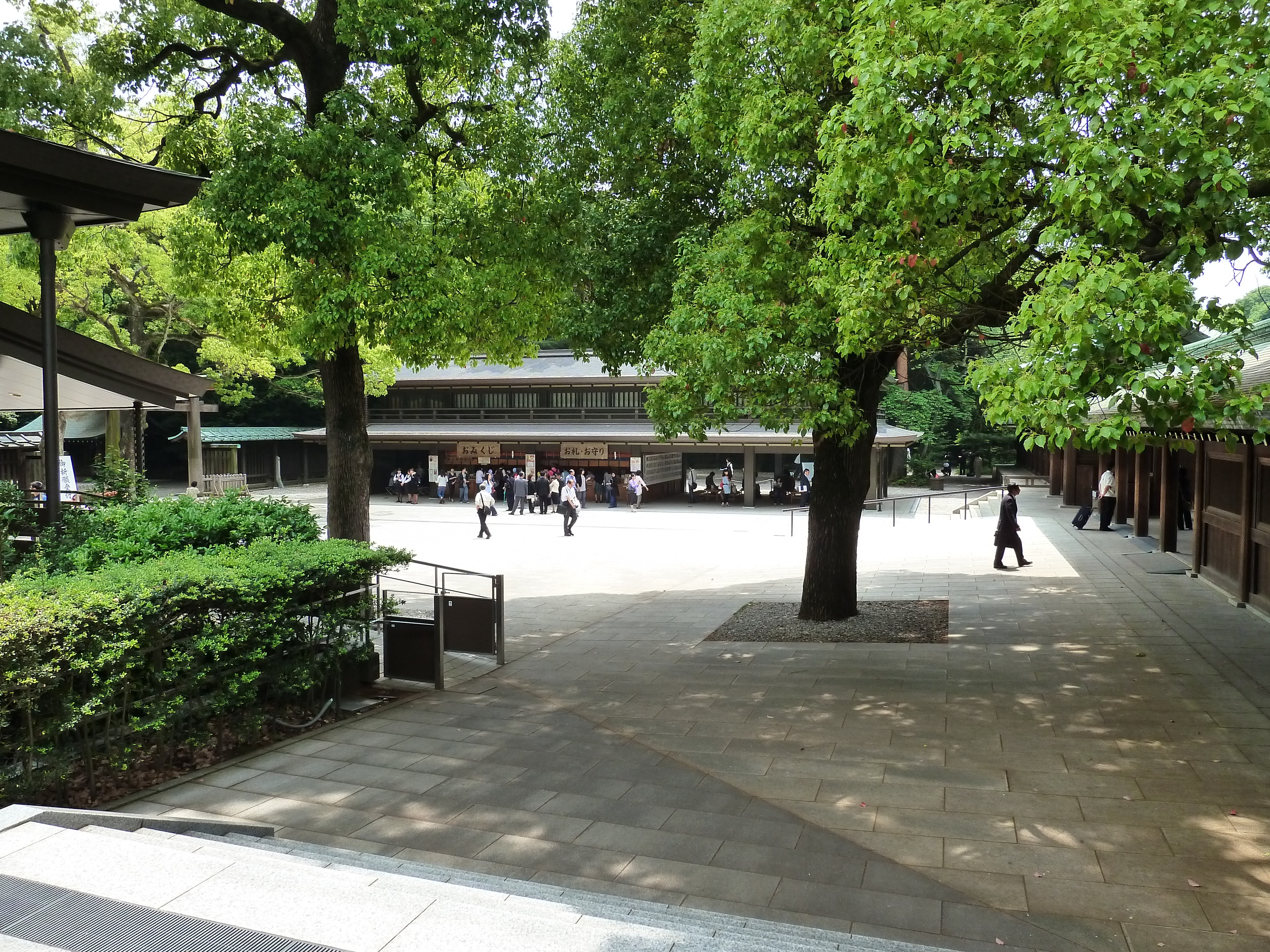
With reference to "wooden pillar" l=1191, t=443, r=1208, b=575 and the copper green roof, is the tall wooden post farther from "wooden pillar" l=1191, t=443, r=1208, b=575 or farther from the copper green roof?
the copper green roof

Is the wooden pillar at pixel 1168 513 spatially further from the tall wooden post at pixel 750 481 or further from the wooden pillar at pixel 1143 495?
the tall wooden post at pixel 750 481

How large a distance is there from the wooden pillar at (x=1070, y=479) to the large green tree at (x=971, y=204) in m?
19.4

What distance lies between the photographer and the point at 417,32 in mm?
10352

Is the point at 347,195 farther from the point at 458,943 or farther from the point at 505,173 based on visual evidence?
the point at 458,943

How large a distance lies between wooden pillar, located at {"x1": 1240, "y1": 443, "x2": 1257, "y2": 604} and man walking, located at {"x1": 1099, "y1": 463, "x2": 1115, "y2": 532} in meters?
9.63

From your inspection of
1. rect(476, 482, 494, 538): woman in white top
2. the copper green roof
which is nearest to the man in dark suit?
rect(476, 482, 494, 538): woman in white top

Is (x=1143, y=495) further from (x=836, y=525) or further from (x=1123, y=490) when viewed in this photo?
(x=836, y=525)

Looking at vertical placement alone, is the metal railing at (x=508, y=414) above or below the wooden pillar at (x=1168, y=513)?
above

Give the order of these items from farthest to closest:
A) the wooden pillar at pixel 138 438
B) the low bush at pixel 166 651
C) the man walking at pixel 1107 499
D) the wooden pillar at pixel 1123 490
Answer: the wooden pillar at pixel 1123 490 < the man walking at pixel 1107 499 < the wooden pillar at pixel 138 438 < the low bush at pixel 166 651

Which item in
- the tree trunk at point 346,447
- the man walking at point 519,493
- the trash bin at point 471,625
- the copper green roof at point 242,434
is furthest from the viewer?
the copper green roof at point 242,434

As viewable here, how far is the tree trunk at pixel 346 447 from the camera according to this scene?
1110 cm

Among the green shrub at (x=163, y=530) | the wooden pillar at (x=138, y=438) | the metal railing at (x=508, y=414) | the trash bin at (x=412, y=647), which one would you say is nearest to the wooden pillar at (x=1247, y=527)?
the trash bin at (x=412, y=647)

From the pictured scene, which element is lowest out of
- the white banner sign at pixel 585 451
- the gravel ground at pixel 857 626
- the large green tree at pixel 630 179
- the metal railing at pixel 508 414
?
the gravel ground at pixel 857 626

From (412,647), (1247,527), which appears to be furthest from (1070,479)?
(412,647)
